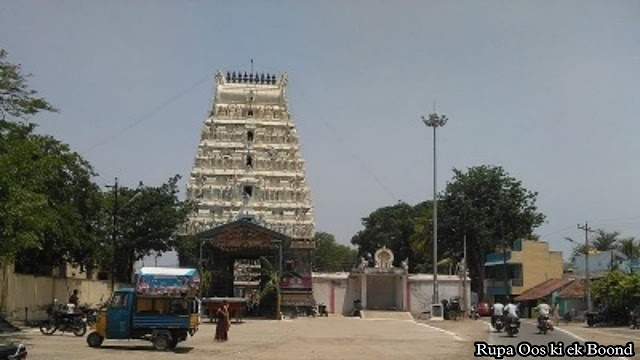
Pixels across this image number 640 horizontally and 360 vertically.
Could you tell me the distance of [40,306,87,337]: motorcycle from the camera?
25.7 meters

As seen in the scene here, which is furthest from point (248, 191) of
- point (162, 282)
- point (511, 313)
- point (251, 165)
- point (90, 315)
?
point (162, 282)

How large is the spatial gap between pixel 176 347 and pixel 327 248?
79.0m

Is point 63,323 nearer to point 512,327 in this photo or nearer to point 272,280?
point 512,327

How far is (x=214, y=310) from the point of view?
3775cm

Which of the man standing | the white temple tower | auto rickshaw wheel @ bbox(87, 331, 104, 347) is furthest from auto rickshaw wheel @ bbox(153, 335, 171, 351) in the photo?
the white temple tower

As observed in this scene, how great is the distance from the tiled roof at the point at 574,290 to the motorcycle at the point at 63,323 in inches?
1477

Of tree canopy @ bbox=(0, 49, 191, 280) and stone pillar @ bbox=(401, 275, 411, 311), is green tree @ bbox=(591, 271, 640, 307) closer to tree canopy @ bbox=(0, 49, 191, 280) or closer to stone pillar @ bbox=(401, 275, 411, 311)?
stone pillar @ bbox=(401, 275, 411, 311)

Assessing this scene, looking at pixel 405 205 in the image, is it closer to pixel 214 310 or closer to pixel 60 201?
pixel 214 310

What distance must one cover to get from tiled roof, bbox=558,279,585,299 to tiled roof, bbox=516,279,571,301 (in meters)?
1.76

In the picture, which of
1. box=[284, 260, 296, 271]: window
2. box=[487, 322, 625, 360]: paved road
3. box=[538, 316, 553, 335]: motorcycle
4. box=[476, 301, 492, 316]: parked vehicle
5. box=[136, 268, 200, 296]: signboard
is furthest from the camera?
box=[476, 301, 492, 316]: parked vehicle

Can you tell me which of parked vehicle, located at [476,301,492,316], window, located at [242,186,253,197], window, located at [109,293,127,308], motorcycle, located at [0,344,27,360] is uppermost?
window, located at [242,186,253,197]

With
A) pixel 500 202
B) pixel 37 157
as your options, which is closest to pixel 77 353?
pixel 37 157

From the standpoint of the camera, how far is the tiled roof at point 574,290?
5325cm

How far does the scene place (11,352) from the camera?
44.6ft
